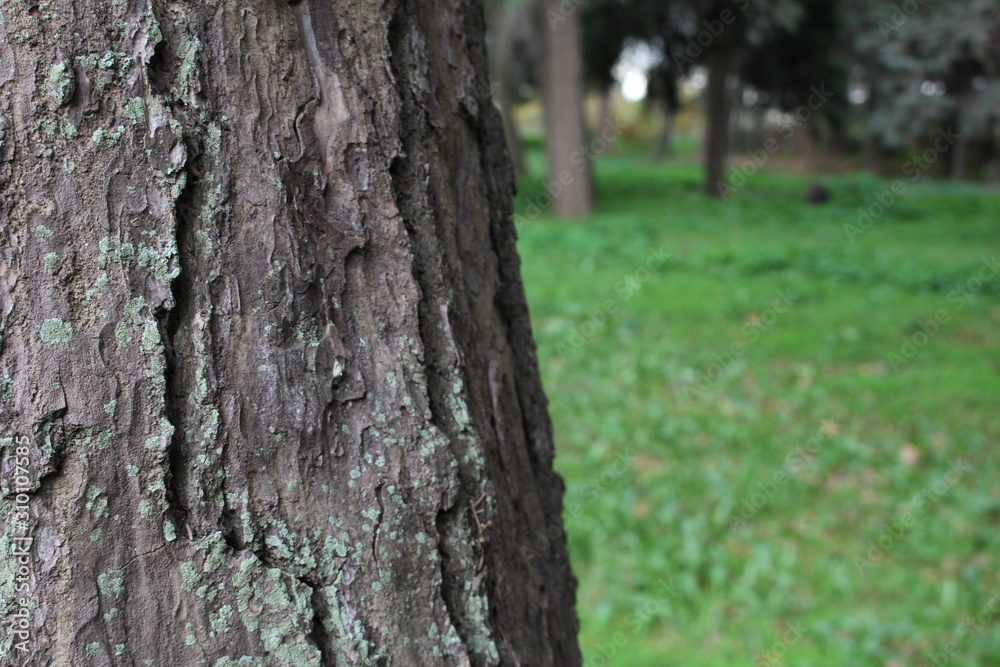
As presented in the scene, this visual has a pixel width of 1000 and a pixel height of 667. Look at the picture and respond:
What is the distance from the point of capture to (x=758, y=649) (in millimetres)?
3078

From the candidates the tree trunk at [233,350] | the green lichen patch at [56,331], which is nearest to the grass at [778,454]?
the tree trunk at [233,350]

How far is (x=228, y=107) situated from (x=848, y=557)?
11.8ft

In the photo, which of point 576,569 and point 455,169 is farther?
point 576,569

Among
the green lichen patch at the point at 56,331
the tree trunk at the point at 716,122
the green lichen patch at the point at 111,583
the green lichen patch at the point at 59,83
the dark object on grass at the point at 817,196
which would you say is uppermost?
the tree trunk at the point at 716,122

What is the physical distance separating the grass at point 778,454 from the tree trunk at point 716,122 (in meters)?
7.55

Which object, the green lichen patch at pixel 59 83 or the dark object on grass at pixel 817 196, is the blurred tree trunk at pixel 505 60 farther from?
the green lichen patch at pixel 59 83

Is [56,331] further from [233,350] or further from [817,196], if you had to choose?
[817,196]

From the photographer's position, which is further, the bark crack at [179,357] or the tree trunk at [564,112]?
the tree trunk at [564,112]

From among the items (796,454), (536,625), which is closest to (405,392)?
(536,625)

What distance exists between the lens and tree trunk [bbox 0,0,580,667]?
2.68 ft

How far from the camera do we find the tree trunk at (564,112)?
12.7m

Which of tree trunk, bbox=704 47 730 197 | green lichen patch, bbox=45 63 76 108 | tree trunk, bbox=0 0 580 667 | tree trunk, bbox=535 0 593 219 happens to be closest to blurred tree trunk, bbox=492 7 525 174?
tree trunk, bbox=535 0 593 219

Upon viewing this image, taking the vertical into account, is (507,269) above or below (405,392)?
above

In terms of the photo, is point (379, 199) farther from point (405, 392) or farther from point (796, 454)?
point (796, 454)
